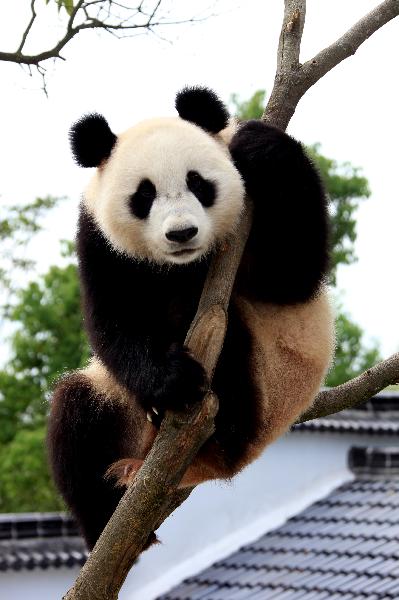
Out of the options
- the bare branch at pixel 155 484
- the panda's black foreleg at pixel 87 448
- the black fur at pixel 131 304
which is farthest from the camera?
the panda's black foreleg at pixel 87 448

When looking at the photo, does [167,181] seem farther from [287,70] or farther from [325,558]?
[325,558]

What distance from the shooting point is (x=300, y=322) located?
4090 mm

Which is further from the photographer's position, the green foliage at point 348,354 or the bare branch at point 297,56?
the green foliage at point 348,354

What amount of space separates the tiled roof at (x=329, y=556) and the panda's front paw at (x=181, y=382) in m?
4.75

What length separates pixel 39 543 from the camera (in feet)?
30.2

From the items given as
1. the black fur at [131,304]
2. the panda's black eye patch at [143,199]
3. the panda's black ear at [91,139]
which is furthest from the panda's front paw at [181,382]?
the panda's black ear at [91,139]

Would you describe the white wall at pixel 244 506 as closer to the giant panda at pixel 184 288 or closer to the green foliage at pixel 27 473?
the giant panda at pixel 184 288

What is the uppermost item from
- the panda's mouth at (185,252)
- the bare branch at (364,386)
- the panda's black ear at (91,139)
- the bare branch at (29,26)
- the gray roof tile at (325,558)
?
the bare branch at (29,26)

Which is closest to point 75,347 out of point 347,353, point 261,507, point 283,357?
point 347,353

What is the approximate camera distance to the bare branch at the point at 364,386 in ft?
12.4

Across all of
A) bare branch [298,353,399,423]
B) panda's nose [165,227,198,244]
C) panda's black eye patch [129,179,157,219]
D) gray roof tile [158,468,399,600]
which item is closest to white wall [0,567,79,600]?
gray roof tile [158,468,399,600]

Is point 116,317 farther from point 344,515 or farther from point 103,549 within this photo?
point 344,515

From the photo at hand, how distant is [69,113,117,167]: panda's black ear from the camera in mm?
3910

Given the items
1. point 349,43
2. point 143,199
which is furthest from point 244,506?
point 349,43
